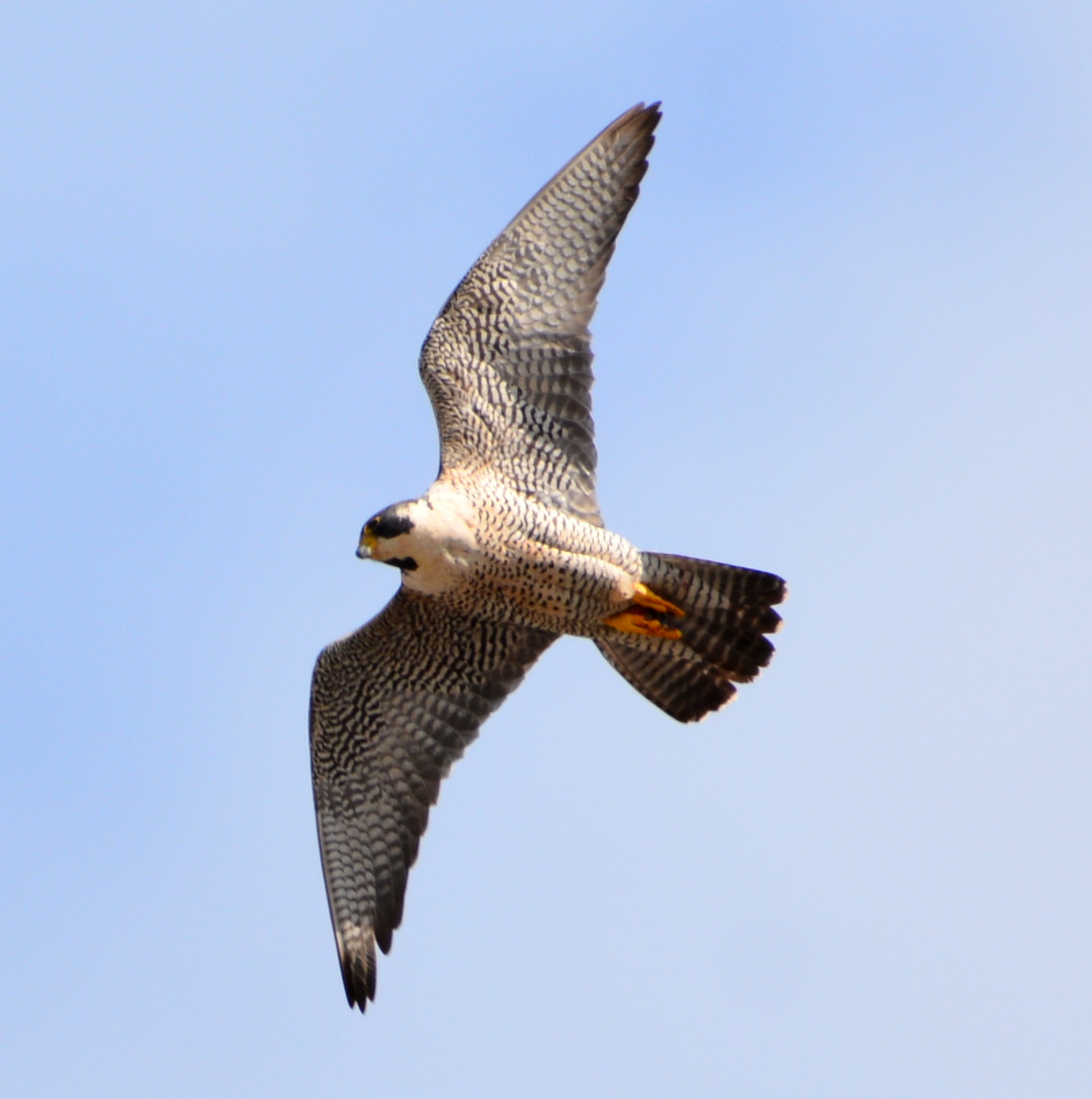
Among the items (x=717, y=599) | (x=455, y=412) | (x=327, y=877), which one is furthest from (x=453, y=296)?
(x=327, y=877)

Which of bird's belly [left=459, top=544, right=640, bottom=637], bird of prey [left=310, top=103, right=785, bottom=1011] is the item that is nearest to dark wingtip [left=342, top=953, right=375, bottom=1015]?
bird of prey [left=310, top=103, right=785, bottom=1011]

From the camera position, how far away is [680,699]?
1002 cm

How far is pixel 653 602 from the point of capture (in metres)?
9.55

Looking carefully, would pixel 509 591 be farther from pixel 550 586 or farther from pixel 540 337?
pixel 540 337

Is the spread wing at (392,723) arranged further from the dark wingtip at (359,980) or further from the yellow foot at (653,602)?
the yellow foot at (653,602)

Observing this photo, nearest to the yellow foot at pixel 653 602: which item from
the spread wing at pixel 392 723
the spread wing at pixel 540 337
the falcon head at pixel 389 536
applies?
the spread wing at pixel 540 337

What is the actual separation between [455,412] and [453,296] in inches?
28.4

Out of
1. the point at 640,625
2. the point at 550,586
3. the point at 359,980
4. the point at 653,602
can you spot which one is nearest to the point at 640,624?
the point at 640,625

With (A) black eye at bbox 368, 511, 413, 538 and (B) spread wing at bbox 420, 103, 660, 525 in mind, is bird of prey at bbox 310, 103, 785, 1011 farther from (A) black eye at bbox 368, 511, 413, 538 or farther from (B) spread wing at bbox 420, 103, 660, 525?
(A) black eye at bbox 368, 511, 413, 538

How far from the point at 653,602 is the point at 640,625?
15 cm

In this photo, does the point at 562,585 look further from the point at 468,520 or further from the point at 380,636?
the point at 380,636

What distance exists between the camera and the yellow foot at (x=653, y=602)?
9500 millimetres

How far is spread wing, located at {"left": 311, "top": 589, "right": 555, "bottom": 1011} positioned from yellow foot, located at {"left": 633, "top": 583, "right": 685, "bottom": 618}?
73 centimetres

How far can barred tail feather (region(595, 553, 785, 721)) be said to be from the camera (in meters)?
9.59
